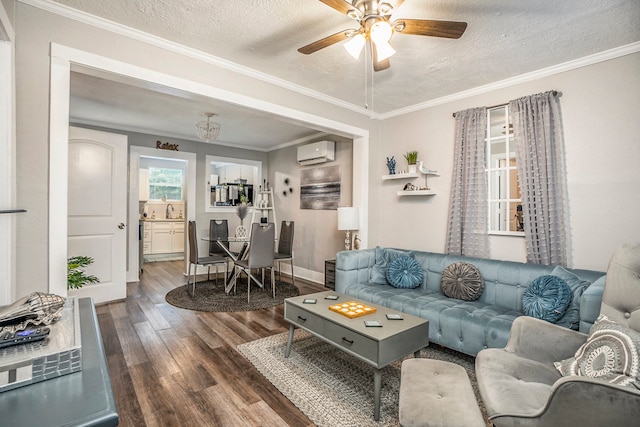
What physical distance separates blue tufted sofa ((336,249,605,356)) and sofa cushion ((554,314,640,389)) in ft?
1.62

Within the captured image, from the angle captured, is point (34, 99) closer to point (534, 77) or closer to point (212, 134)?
point (212, 134)

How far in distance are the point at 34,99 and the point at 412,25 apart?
2.44 m

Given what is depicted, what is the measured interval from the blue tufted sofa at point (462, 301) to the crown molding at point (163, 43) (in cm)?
190

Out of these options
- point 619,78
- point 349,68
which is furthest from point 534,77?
point 349,68

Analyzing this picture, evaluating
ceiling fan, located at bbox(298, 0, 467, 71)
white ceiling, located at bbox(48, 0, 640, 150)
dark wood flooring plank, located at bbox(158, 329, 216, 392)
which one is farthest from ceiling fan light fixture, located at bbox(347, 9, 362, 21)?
dark wood flooring plank, located at bbox(158, 329, 216, 392)

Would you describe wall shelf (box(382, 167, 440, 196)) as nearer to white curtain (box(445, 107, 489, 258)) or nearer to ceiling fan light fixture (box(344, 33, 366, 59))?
white curtain (box(445, 107, 489, 258))

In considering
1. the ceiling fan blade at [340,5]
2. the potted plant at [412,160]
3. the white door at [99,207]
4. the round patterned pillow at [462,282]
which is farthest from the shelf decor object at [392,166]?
the white door at [99,207]

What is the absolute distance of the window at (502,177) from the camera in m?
3.26

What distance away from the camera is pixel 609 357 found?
1393 mm

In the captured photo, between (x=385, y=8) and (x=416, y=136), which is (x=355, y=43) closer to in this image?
(x=385, y=8)

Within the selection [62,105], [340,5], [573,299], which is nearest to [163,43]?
[62,105]

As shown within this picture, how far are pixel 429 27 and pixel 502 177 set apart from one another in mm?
2112

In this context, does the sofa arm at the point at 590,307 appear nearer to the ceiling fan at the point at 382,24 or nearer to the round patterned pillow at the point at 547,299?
the round patterned pillow at the point at 547,299

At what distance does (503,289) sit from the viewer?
9.18 feet
